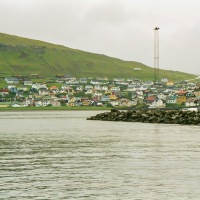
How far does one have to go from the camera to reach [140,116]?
105 meters

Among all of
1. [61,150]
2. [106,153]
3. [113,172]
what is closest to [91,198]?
[113,172]

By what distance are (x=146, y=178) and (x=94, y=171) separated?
3.51 meters

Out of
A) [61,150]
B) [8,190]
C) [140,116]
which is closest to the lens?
[8,190]

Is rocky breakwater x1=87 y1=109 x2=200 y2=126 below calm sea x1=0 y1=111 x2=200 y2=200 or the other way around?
the other way around

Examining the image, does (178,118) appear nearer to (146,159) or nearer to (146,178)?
(146,159)

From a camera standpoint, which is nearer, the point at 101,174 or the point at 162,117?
the point at 101,174

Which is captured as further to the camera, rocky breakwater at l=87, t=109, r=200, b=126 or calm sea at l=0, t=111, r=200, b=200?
rocky breakwater at l=87, t=109, r=200, b=126

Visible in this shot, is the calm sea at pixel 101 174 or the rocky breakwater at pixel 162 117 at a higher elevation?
the rocky breakwater at pixel 162 117

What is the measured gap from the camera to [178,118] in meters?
93.8

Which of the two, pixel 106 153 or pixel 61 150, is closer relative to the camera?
pixel 106 153

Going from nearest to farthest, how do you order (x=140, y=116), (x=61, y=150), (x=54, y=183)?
(x=54, y=183), (x=61, y=150), (x=140, y=116)

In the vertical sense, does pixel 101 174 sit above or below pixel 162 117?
below

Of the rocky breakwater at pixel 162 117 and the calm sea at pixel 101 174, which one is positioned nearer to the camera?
the calm sea at pixel 101 174

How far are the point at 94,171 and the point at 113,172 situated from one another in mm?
1044
